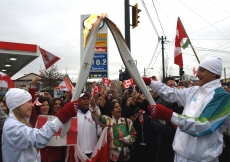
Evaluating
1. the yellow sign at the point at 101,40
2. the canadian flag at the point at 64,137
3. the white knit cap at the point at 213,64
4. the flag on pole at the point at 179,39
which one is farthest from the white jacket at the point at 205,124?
the yellow sign at the point at 101,40

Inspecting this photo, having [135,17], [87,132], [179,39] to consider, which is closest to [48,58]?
[87,132]

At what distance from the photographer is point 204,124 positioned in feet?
8.83

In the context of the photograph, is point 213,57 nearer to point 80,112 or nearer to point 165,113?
point 165,113

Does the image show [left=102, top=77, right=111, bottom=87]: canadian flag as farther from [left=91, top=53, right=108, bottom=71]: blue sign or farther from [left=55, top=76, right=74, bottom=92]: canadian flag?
[left=55, top=76, right=74, bottom=92]: canadian flag

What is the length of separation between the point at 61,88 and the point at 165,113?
3.74 metres

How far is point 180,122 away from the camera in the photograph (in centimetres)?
277

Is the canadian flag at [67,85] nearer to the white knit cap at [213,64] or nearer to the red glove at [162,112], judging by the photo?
the red glove at [162,112]

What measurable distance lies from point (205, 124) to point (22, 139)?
6.45ft

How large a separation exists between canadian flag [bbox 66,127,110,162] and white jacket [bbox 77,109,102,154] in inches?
4.1

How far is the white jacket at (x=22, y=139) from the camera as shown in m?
2.62

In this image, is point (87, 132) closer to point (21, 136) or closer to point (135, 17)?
point (21, 136)

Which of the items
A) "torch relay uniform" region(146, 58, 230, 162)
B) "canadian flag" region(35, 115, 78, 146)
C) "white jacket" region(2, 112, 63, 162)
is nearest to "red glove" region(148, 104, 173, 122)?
"torch relay uniform" region(146, 58, 230, 162)

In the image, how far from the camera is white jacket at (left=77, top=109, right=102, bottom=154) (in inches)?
172

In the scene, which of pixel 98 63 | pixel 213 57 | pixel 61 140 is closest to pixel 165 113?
pixel 213 57
